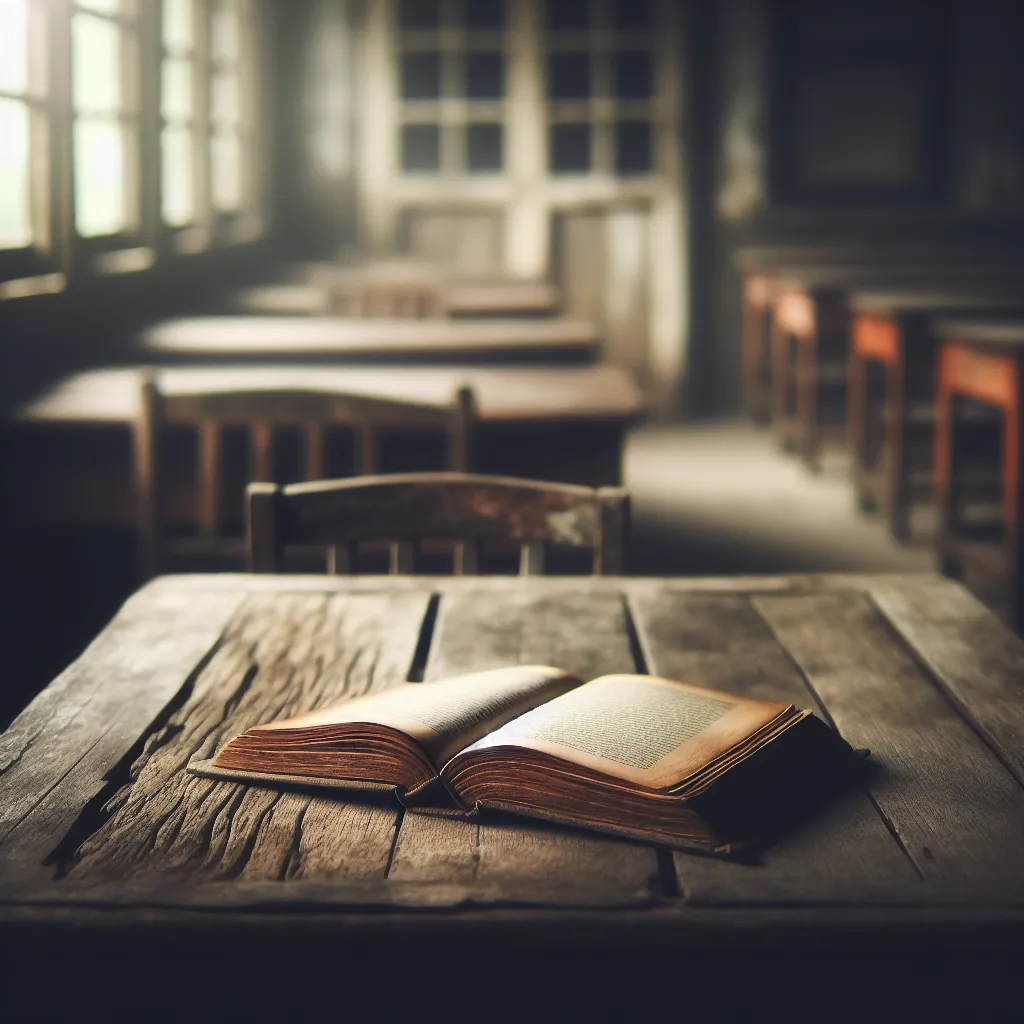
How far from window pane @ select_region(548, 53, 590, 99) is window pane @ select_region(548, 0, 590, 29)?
147 millimetres

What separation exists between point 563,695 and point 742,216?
6.68 meters

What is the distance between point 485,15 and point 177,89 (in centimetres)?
225

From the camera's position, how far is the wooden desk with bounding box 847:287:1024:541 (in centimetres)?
441

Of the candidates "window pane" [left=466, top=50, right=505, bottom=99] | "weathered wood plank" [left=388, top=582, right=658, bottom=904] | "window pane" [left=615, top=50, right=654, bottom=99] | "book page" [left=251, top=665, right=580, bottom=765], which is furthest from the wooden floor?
"weathered wood plank" [left=388, top=582, right=658, bottom=904]

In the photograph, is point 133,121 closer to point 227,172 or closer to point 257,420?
point 227,172

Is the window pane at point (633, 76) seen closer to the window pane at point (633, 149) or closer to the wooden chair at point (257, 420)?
the window pane at point (633, 149)

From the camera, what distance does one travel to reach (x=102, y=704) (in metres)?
1.23

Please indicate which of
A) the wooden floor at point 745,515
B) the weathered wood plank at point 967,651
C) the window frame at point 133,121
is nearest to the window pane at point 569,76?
the wooden floor at point 745,515

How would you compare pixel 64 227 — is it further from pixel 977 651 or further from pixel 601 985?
pixel 601 985

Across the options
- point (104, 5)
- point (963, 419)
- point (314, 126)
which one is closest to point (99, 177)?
point (104, 5)

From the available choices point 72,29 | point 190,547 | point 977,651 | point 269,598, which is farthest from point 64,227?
point 977,651

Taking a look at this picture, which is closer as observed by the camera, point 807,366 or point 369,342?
point 369,342

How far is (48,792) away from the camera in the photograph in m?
1.03

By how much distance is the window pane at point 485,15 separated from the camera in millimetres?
7281
